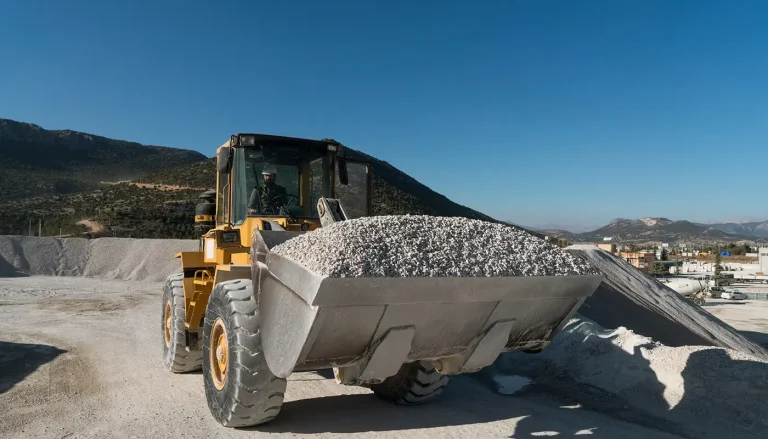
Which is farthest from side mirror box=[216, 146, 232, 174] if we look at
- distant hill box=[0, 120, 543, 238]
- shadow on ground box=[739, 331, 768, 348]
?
shadow on ground box=[739, 331, 768, 348]

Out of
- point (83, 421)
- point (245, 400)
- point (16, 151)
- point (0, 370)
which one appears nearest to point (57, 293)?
point (0, 370)

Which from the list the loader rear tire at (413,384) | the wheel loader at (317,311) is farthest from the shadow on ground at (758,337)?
the wheel loader at (317,311)

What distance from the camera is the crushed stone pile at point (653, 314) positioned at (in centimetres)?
853

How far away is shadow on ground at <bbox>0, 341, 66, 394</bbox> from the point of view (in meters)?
6.63

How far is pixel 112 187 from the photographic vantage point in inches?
2060

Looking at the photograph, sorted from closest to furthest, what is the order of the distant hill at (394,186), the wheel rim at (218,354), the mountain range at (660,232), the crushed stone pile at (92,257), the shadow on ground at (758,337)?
the wheel rim at (218,354), the shadow on ground at (758,337), the crushed stone pile at (92,257), the distant hill at (394,186), the mountain range at (660,232)

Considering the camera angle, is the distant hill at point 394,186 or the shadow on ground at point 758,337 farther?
the distant hill at point 394,186

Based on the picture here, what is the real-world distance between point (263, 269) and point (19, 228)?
41.8 meters

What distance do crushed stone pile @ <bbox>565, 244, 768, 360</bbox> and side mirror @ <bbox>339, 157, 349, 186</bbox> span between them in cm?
442

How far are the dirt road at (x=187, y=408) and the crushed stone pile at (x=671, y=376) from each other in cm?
69

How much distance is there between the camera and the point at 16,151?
69.4 metres

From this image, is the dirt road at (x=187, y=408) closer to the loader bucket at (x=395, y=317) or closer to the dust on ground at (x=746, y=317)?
the loader bucket at (x=395, y=317)

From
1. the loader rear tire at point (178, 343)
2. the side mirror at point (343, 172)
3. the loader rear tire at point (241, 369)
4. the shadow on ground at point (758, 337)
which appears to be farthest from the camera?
the shadow on ground at point (758, 337)

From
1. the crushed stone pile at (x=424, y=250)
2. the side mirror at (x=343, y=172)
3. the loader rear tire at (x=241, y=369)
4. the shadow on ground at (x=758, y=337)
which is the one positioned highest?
the side mirror at (x=343, y=172)
